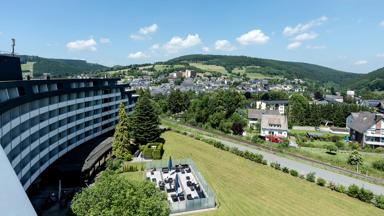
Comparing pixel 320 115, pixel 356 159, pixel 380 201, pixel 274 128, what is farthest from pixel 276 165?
pixel 320 115

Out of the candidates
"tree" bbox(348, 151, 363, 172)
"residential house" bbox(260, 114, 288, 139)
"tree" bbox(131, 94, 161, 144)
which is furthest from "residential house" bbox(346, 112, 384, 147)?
"tree" bbox(131, 94, 161, 144)

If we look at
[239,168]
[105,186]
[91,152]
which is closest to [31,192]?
[91,152]

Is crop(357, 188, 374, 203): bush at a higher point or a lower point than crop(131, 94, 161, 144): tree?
lower

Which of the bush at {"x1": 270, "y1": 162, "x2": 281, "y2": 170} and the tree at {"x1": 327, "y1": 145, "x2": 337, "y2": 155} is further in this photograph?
the tree at {"x1": 327, "y1": 145, "x2": 337, "y2": 155}

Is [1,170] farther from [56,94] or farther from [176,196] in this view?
[56,94]

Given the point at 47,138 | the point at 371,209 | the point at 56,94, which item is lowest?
the point at 371,209

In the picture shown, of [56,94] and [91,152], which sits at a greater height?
[56,94]

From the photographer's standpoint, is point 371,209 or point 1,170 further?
point 371,209

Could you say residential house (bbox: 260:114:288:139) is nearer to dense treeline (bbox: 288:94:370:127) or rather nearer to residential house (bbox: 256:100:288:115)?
dense treeline (bbox: 288:94:370:127)

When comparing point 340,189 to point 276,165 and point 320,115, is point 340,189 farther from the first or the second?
point 320,115
